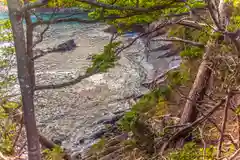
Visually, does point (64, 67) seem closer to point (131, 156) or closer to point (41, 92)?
point (41, 92)

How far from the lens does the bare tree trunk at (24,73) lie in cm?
371

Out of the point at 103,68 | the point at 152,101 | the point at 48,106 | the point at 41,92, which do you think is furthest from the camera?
the point at 41,92

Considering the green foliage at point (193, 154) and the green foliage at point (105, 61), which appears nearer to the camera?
the green foliage at point (193, 154)

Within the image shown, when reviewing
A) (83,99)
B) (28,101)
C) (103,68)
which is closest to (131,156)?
(103,68)

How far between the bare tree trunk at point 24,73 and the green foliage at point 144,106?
102 inches

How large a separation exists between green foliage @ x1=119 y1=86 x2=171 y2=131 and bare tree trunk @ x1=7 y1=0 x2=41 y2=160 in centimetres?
258

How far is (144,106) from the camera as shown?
24.4 ft

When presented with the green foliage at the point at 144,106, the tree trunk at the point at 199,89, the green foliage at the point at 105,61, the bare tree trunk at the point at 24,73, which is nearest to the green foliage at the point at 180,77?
the green foliage at the point at 144,106

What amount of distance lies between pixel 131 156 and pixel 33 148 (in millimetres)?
2442

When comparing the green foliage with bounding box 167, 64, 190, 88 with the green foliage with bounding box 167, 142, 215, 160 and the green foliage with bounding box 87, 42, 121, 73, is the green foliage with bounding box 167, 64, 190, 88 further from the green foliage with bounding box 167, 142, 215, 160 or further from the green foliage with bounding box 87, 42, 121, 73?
the green foliage with bounding box 167, 142, 215, 160

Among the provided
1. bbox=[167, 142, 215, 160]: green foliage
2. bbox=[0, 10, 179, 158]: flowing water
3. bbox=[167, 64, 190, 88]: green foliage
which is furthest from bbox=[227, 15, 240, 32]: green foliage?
bbox=[0, 10, 179, 158]: flowing water

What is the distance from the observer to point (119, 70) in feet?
49.6

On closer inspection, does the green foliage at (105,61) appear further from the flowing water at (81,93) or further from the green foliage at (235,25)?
the flowing water at (81,93)

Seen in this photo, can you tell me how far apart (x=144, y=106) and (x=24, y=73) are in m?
4.15
